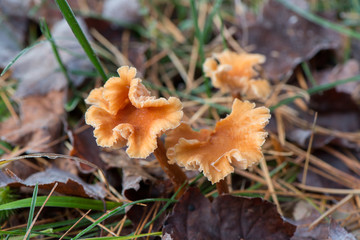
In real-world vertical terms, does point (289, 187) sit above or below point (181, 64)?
below

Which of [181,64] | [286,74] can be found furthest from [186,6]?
[286,74]

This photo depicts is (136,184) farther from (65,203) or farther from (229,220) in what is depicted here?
(229,220)

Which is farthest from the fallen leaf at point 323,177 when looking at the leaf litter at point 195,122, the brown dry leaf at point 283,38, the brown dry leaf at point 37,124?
the brown dry leaf at point 37,124

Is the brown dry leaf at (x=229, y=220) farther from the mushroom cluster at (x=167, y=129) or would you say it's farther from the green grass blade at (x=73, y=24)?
the green grass blade at (x=73, y=24)

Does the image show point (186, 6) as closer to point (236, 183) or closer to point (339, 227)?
point (236, 183)

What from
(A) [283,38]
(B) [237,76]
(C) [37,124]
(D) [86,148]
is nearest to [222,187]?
(B) [237,76]

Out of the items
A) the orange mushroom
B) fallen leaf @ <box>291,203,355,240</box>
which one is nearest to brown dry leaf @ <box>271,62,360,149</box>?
the orange mushroom
